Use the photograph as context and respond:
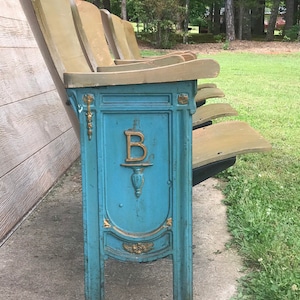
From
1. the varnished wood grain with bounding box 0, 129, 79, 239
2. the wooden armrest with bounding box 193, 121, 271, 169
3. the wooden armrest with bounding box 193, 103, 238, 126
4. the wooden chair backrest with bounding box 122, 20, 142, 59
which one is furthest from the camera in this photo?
the wooden chair backrest with bounding box 122, 20, 142, 59

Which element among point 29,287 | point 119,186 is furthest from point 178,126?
point 29,287

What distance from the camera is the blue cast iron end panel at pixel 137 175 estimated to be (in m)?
Answer: 2.08

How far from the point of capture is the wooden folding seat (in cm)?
205

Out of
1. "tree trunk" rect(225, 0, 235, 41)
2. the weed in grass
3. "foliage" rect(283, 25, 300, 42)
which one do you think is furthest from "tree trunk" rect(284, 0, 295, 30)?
the weed in grass

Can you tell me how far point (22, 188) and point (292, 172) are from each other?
2189 millimetres

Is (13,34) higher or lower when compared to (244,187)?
higher

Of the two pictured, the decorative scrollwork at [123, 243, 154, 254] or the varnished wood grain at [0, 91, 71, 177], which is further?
the varnished wood grain at [0, 91, 71, 177]

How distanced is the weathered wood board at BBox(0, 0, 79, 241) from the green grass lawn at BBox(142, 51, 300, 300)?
1.28 meters

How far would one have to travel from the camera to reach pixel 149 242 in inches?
87.4

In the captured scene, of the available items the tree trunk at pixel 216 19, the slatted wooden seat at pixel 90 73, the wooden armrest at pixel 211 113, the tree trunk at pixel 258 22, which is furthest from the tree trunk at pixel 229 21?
the slatted wooden seat at pixel 90 73

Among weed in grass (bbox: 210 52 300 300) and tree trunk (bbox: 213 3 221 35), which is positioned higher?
tree trunk (bbox: 213 3 221 35)

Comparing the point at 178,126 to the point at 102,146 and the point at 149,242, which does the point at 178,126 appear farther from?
the point at 149,242

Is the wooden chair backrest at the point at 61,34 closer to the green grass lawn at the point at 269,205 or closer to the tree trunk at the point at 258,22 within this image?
the green grass lawn at the point at 269,205

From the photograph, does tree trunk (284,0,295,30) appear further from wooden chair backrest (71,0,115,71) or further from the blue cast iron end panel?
the blue cast iron end panel
